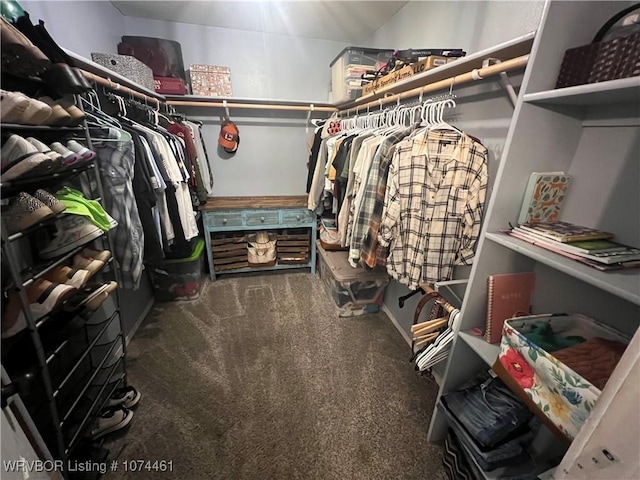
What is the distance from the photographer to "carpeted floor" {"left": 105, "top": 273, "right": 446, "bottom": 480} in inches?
47.8

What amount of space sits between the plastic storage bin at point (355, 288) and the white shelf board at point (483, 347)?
3.63 feet

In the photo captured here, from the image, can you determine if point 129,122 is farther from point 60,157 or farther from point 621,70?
point 621,70

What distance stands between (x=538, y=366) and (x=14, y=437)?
59.3 inches

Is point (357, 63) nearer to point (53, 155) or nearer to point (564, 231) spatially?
point (564, 231)

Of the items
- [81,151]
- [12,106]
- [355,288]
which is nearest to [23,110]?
[12,106]

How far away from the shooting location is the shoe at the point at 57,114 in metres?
0.91

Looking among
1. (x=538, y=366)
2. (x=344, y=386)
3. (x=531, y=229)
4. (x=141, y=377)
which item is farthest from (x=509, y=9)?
(x=141, y=377)

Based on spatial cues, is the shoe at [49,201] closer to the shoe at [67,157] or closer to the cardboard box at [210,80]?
the shoe at [67,157]

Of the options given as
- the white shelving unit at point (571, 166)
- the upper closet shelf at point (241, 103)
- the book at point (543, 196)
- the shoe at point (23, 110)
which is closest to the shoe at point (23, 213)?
the shoe at point (23, 110)

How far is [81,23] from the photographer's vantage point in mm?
1701

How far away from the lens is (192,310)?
2.25 meters

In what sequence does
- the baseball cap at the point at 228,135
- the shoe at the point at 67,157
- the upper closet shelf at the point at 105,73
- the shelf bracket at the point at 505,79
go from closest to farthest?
the shoe at the point at 67,157
the shelf bracket at the point at 505,79
the upper closet shelf at the point at 105,73
the baseball cap at the point at 228,135

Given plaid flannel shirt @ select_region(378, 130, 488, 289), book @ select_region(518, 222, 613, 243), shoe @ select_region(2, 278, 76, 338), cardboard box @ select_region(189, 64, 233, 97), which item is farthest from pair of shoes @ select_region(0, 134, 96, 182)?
cardboard box @ select_region(189, 64, 233, 97)

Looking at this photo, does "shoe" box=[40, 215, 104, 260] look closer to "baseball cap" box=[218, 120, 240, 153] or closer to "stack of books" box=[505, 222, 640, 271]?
"stack of books" box=[505, 222, 640, 271]
